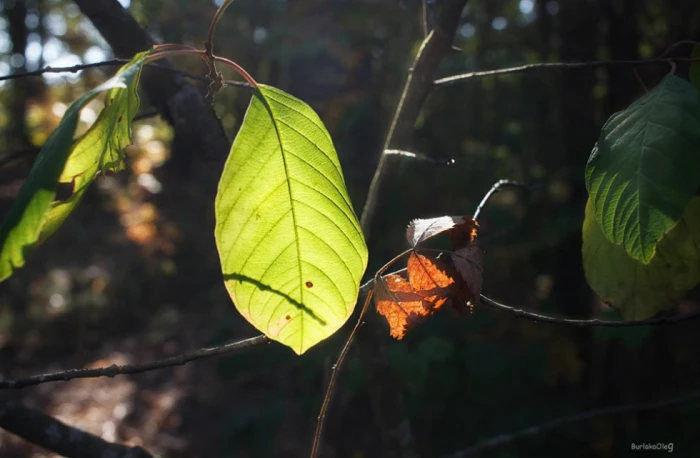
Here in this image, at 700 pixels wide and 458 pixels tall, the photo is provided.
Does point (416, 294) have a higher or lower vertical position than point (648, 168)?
lower

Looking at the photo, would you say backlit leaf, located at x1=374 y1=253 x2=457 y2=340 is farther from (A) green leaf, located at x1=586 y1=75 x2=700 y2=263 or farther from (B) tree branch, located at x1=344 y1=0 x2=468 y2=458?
(B) tree branch, located at x1=344 y1=0 x2=468 y2=458

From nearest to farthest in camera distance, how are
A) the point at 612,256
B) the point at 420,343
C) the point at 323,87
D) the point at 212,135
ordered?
1. the point at 612,256
2. the point at 212,135
3. the point at 420,343
4. the point at 323,87

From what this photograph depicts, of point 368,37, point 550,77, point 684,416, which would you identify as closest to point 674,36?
point 550,77

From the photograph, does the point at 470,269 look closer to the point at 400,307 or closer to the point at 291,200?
the point at 400,307

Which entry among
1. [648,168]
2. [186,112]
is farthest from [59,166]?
[186,112]

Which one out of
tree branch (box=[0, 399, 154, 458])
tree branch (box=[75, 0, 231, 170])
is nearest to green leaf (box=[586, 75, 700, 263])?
tree branch (box=[75, 0, 231, 170])

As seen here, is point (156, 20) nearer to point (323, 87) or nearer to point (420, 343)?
point (323, 87)

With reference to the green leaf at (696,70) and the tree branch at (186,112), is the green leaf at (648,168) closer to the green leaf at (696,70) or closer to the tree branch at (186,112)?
the green leaf at (696,70)
